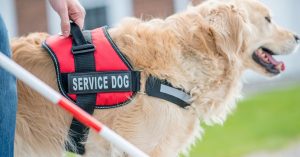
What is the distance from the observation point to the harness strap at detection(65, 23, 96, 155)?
11.7 ft

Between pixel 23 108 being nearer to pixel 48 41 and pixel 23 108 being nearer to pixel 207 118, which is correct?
pixel 48 41

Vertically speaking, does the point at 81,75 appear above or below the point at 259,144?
above

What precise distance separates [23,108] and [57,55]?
0.38 metres

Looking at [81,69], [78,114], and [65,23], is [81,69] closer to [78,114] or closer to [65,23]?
[65,23]

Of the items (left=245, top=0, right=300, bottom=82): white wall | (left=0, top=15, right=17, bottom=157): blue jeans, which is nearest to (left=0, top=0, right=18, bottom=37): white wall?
(left=245, top=0, right=300, bottom=82): white wall

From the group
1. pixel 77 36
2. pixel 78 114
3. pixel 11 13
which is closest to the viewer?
pixel 78 114

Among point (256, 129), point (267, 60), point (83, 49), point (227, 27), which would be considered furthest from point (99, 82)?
point (256, 129)

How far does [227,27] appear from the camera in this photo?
4031mm

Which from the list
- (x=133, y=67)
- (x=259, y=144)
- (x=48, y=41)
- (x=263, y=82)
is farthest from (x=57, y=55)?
(x=263, y=82)

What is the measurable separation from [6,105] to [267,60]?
224cm

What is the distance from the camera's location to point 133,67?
3.70 meters

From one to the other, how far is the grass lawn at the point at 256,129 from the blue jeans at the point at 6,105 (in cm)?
512

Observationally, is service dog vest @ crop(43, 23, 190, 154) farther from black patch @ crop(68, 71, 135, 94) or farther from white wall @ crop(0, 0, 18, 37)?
white wall @ crop(0, 0, 18, 37)

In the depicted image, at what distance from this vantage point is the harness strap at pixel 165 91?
369 centimetres
